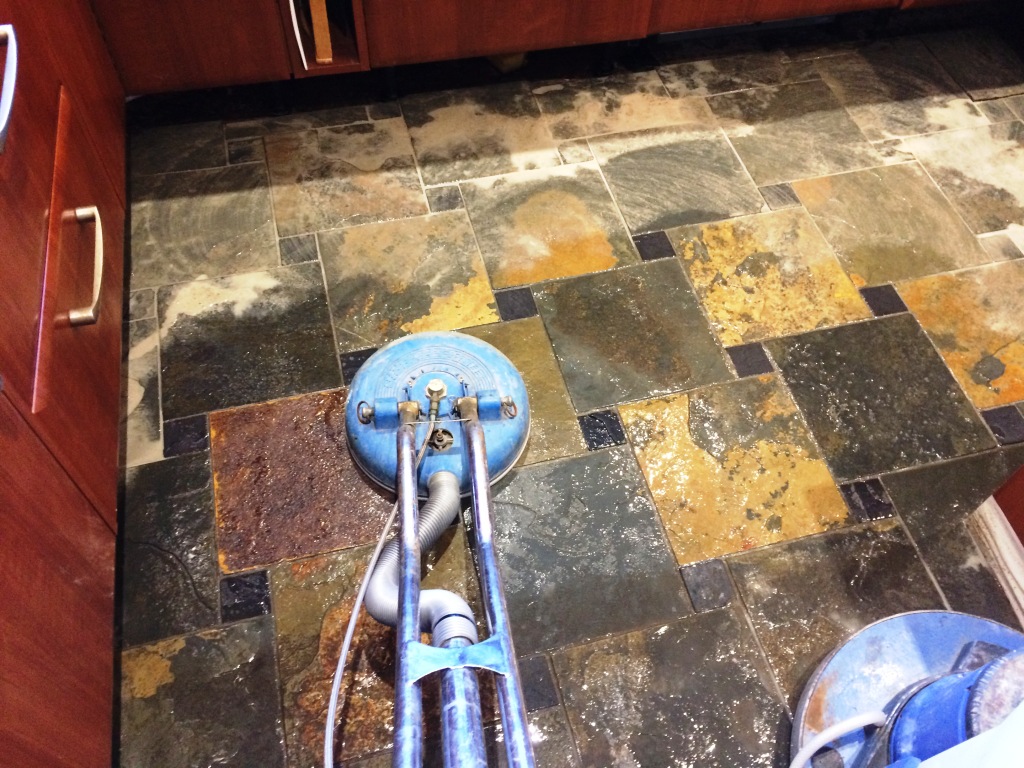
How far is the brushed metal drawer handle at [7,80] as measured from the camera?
104 cm

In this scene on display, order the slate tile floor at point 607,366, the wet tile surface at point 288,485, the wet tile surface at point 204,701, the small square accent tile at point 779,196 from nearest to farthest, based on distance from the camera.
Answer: the wet tile surface at point 204,701 → the slate tile floor at point 607,366 → the wet tile surface at point 288,485 → the small square accent tile at point 779,196

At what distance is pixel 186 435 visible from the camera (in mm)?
1676

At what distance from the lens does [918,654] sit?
54.5 inches

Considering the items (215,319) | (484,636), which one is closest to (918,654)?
(484,636)

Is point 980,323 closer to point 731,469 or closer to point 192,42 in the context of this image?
point 731,469

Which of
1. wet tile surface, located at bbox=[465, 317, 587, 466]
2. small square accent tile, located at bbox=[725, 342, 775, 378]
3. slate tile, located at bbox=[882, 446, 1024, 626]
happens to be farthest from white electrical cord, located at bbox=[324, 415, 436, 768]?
slate tile, located at bbox=[882, 446, 1024, 626]

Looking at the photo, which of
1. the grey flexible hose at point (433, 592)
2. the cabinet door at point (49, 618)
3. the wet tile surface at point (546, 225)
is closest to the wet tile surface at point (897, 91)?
the wet tile surface at point (546, 225)

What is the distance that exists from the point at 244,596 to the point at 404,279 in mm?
861

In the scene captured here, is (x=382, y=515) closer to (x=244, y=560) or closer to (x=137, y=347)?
(x=244, y=560)

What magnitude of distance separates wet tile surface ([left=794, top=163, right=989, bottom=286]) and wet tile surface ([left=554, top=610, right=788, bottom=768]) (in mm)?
1085

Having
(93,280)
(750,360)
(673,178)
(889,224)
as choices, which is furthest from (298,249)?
(889,224)

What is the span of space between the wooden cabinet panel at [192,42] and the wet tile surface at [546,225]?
0.66 meters

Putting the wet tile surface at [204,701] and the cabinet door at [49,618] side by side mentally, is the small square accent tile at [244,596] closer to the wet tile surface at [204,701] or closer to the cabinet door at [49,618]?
the wet tile surface at [204,701]

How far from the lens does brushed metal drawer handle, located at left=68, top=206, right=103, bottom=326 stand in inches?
52.6
